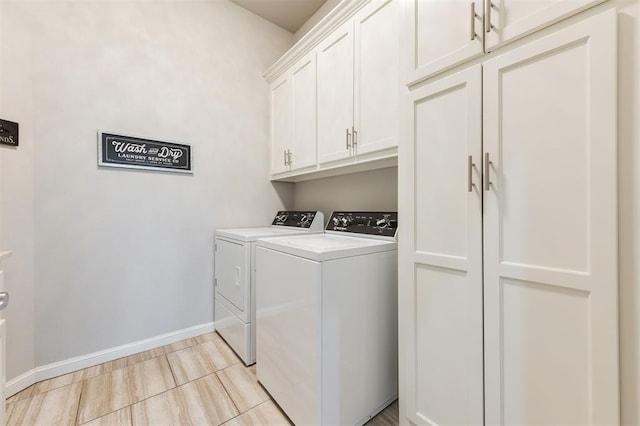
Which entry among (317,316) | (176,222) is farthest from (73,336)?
(317,316)

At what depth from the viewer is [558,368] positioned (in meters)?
0.84

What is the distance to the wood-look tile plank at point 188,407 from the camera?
137 centimetres

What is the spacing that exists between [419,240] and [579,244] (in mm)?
513

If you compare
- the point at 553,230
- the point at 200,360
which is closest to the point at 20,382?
the point at 200,360

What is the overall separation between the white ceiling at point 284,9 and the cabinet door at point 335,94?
2.81 feet

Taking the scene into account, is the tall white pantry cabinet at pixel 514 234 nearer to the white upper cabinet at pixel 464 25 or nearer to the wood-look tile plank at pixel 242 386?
the white upper cabinet at pixel 464 25

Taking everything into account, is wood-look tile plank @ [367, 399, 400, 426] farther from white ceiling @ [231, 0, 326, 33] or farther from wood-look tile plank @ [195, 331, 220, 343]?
white ceiling @ [231, 0, 326, 33]

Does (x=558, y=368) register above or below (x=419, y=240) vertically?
below

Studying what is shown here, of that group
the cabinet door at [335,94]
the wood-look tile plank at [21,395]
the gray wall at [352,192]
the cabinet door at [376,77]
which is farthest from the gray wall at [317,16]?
the wood-look tile plank at [21,395]

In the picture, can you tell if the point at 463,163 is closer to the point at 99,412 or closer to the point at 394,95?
the point at 394,95

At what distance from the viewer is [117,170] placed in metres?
1.96

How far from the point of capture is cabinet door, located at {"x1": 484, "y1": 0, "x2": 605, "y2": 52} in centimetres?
81

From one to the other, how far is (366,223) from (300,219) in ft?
2.41

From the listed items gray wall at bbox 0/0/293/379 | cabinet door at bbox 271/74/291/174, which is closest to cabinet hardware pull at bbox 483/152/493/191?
cabinet door at bbox 271/74/291/174
